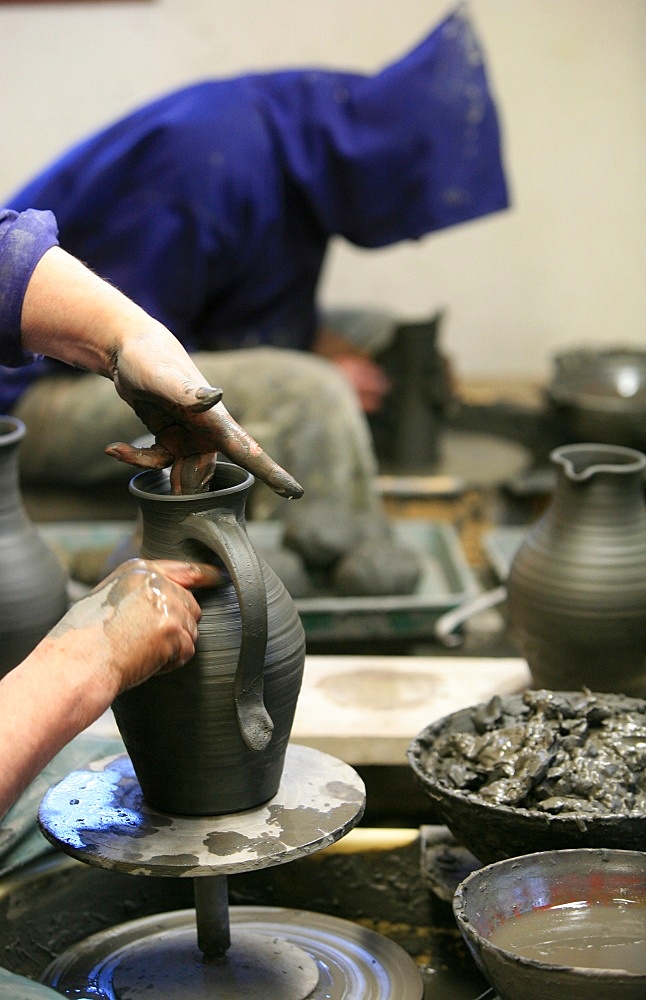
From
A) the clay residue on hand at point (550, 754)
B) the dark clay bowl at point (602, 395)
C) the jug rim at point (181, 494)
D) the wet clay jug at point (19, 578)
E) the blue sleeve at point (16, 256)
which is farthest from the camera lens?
the dark clay bowl at point (602, 395)

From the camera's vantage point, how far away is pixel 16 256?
191 cm

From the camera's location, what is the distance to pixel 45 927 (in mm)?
2014

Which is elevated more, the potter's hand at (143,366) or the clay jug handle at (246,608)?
the potter's hand at (143,366)

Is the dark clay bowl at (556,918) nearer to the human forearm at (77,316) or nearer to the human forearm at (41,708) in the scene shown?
the human forearm at (41,708)

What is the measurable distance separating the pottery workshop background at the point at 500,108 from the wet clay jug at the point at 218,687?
4.76 m

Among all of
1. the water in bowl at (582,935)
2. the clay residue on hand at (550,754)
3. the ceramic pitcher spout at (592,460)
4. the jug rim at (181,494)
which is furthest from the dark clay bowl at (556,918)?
the ceramic pitcher spout at (592,460)

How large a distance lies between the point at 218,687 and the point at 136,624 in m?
0.16

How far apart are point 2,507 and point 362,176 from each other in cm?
336

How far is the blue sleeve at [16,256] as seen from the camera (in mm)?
1913

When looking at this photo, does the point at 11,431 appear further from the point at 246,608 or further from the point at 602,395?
the point at 602,395

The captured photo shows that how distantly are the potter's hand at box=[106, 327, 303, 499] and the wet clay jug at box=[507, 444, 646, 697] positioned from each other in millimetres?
822

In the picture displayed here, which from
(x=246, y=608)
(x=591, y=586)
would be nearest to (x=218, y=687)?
(x=246, y=608)

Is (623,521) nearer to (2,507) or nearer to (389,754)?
(389,754)

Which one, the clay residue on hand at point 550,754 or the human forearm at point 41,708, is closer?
the human forearm at point 41,708
